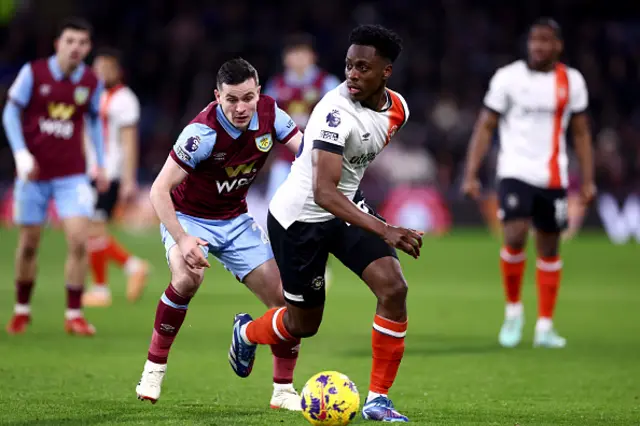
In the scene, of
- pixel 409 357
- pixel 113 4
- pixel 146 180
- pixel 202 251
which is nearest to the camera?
pixel 202 251

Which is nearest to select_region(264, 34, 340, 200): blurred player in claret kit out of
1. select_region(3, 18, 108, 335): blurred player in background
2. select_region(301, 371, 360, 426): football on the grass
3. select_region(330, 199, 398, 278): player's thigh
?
select_region(3, 18, 108, 335): blurred player in background

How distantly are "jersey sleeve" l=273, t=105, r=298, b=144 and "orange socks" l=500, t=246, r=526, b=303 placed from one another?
326 cm

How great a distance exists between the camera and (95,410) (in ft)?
19.1

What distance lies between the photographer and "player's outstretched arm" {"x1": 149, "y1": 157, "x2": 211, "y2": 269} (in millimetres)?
5699

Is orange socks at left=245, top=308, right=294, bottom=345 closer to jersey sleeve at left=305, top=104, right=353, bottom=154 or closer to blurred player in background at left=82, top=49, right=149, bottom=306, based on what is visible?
jersey sleeve at left=305, top=104, right=353, bottom=154

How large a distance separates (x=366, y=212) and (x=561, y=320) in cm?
573

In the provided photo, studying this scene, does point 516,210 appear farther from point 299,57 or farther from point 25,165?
point 25,165

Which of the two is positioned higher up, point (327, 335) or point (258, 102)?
point (258, 102)

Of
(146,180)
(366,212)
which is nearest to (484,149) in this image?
(366,212)

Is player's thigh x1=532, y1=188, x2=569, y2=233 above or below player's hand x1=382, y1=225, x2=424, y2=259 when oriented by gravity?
above

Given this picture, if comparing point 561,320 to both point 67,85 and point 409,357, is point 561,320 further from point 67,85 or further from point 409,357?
point 67,85

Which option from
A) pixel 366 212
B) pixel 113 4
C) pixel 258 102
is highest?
pixel 113 4

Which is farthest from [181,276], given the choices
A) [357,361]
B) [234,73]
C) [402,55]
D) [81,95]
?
[402,55]

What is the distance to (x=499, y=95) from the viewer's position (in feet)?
29.7
